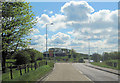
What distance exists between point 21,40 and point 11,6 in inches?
107

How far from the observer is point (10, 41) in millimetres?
13570

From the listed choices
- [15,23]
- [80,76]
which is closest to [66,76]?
[80,76]

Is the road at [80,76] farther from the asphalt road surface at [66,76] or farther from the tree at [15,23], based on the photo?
the tree at [15,23]

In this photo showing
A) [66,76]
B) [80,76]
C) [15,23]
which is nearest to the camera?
[15,23]

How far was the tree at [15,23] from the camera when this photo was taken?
13.0m

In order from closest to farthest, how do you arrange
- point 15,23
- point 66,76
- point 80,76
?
point 15,23
point 66,76
point 80,76

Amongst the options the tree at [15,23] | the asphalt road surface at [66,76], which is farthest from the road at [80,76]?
the tree at [15,23]

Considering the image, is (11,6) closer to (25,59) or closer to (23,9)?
(23,9)

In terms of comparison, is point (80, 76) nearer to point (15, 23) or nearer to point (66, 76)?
point (66, 76)

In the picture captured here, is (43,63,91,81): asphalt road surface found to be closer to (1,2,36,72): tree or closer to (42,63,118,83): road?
(42,63,118,83): road

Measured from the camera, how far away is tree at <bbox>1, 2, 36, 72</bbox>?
42.8ft

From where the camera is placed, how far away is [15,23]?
1308cm

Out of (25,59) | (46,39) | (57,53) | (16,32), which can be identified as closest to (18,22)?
(16,32)

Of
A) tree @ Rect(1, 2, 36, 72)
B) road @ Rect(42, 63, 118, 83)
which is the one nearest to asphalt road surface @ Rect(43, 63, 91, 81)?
road @ Rect(42, 63, 118, 83)
